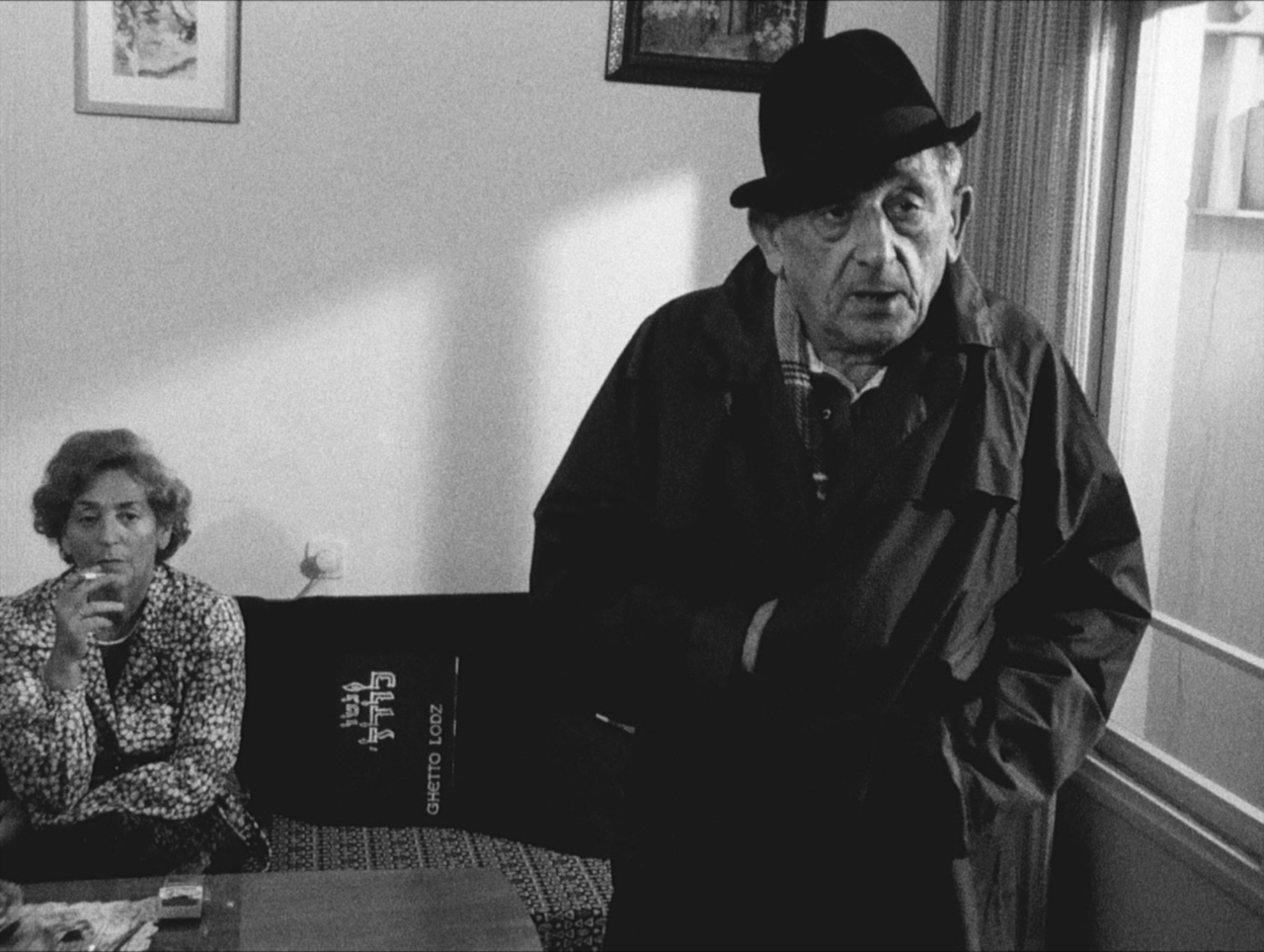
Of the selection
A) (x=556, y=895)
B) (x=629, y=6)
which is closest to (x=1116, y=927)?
(x=556, y=895)

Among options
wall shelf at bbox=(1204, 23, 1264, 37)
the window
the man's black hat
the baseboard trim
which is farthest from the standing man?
wall shelf at bbox=(1204, 23, 1264, 37)

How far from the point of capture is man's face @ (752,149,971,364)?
141cm

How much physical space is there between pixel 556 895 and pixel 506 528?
901mm

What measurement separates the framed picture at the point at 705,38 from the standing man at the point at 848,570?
1.65 metres

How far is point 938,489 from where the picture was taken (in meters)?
1.39

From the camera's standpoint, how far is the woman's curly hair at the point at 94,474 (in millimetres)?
2475

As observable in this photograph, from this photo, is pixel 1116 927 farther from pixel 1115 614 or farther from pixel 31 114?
pixel 31 114

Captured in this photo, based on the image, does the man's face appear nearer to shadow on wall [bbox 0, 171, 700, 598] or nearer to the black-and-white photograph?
the black-and-white photograph

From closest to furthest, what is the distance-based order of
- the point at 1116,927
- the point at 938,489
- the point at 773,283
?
the point at 938,489 → the point at 773,283 → the point at 1116,927

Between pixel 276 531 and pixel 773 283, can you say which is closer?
pixel 773 283

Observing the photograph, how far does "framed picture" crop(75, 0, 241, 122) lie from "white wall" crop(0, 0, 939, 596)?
3 centimetres

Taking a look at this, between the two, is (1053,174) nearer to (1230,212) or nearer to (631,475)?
(1230,212)

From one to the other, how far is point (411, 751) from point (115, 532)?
0.72 metres

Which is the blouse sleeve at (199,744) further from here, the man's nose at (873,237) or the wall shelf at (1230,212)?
the wall shelf at (1230,212)
